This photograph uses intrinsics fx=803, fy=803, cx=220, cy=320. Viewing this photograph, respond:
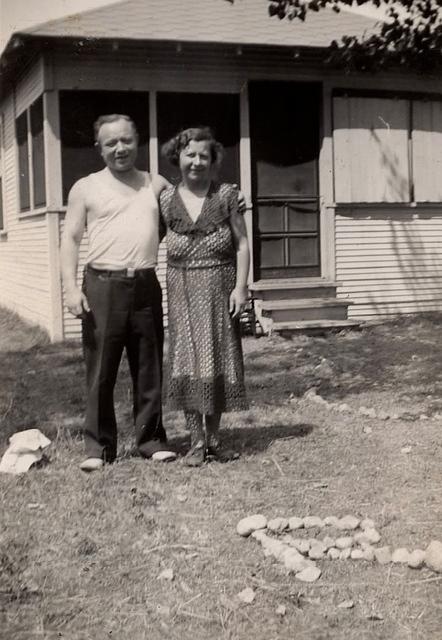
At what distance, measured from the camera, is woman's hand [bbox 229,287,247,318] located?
443 cm

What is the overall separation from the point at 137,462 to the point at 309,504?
44.8 inches

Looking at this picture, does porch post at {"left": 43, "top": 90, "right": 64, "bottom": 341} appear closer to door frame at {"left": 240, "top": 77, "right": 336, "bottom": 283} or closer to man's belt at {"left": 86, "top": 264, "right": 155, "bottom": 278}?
door frame at {"left": 240, "top": 77, "right": 336, "bottom": 283}

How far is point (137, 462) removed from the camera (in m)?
4.62

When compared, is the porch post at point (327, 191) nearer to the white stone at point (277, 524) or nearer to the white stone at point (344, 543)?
the white stone at point (277, 524)

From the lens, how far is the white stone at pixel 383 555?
10.6 ft

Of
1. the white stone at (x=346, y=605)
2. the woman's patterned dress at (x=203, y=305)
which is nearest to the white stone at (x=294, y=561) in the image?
the white stone at (x=346, y=605)

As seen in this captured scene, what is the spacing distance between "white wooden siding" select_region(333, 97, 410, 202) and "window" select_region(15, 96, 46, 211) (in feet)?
12.7

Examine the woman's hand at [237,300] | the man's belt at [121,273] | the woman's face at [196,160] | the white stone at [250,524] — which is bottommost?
the white stone at [250,524]

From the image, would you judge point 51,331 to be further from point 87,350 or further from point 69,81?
point 87,350

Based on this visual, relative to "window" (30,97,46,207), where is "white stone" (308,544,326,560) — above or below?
below

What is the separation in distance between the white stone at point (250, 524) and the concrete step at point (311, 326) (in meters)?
6.27

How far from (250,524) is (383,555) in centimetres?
62

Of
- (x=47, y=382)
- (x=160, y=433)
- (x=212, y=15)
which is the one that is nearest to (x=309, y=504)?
(x=160, y=433)

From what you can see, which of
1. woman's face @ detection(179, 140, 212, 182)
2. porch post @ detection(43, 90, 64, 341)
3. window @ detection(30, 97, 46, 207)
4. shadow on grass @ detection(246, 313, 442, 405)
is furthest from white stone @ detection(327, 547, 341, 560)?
window @ detection(30, 97, 46, 207)
